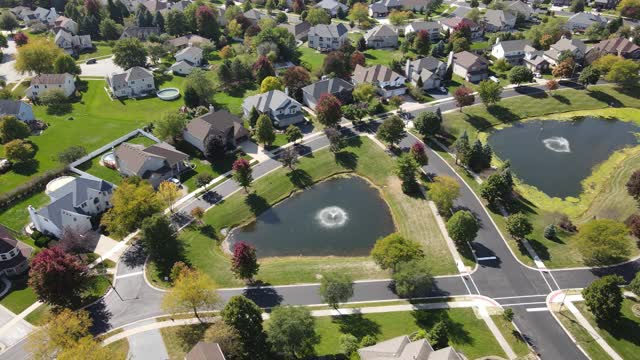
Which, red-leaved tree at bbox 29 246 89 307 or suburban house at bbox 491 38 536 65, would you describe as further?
suburban house at bbox 491 38 536 65

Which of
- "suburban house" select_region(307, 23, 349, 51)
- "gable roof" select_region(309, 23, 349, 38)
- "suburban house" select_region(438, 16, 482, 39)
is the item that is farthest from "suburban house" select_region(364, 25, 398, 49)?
"suburban house" select_region(438, 16, 482, 39)

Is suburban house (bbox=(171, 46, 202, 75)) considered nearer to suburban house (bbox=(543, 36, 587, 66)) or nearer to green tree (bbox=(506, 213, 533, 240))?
green tree (bbox=(506, 213, 533, 240))

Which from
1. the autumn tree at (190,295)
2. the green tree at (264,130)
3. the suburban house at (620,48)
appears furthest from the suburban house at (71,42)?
the suburban house at (620,48)

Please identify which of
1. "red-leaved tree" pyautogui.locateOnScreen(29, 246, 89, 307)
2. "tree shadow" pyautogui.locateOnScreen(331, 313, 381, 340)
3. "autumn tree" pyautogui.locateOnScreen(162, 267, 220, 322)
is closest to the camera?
"autumn tree" pyautogui.locateOnScreen(162, 267, 220, 322)

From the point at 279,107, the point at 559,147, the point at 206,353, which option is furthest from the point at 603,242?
the point at 279,107

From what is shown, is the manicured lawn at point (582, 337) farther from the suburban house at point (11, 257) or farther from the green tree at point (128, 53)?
the green tree at point (128, 53)

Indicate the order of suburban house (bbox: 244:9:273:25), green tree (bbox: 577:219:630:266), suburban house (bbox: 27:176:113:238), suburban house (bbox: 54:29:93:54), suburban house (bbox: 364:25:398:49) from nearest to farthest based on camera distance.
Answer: green tree (bbox: 577:219:630:266), suburban house (bbox: 27:176:113:238), suburban house (bbox: 54:29:93:54), suburban house (bbox: 364:25:398:49), suburban house (bbox: 244:9:273:25)

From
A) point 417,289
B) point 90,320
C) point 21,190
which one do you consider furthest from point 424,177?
point 21,190
